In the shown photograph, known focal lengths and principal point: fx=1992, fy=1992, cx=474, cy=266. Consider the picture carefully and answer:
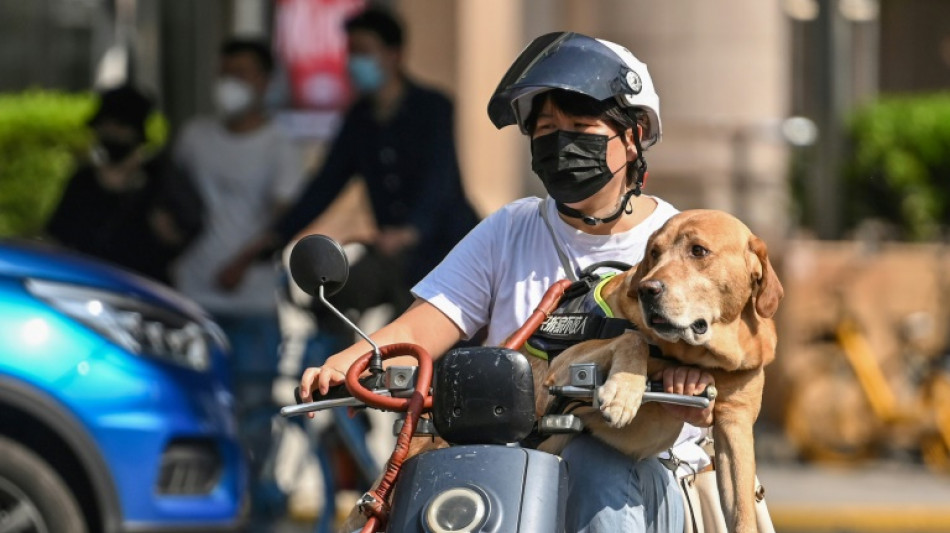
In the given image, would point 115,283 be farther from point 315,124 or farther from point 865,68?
point 865,68

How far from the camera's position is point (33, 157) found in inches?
629

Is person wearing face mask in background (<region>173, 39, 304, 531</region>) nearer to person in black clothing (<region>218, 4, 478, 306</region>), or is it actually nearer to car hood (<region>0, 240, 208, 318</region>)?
person in black clothing (<region>218, 4, 478, 306</region>)

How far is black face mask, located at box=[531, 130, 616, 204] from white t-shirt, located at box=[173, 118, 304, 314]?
5237 millimetres

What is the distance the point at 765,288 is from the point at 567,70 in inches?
24.4

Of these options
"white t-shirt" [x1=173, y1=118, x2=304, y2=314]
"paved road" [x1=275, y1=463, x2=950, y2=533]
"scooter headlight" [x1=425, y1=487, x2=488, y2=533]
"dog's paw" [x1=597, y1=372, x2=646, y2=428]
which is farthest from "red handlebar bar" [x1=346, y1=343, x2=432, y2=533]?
"white t-shirt" [x1=173, y1=118, x2=304, y2=314]

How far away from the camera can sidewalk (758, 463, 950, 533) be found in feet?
32.4

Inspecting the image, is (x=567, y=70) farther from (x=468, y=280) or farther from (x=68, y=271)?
(x=68, y=271)

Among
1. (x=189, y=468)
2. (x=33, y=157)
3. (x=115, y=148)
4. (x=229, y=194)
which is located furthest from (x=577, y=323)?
(x=33, y=157)

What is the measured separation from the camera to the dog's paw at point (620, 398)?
11.5 ft

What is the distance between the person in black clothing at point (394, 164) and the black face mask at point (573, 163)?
371 centimetres

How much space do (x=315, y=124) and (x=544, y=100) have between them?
10051 millimetres

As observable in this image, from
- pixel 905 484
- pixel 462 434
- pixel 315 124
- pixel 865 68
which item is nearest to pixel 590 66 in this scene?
pixel 462 434

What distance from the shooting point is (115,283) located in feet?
23.4

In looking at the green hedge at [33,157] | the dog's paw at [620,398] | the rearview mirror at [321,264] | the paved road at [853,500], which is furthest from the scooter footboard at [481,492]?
the green hedge at [33,157]
